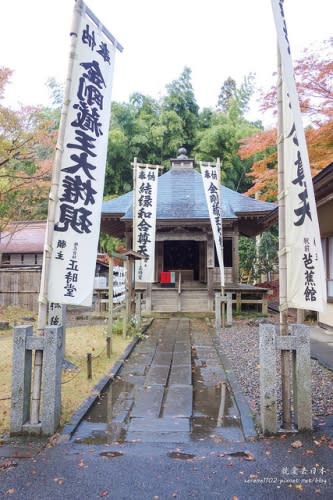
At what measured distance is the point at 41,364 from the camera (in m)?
3.84

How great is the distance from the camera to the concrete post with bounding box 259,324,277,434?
362cm

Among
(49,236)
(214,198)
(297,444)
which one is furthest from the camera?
(214,198)

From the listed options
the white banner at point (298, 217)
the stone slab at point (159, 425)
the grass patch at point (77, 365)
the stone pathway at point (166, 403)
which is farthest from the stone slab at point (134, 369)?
the white banner at point (298, 217)

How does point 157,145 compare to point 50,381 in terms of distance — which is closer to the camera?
point 50,381

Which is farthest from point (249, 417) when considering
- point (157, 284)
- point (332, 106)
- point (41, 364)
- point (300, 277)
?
point (157, 284)

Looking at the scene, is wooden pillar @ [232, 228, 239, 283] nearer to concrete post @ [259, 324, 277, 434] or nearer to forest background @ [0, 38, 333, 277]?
forest background @ [0, 38, 333, 277]

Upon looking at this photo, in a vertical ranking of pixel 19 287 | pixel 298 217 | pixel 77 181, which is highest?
pixel 77 181

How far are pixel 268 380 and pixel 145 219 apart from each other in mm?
9196

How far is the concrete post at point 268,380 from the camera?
3619 millimetres

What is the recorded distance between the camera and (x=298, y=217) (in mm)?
3852

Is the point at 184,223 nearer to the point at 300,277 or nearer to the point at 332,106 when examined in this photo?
the point at 332,106

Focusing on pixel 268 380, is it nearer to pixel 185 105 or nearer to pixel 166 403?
pixel 166 403

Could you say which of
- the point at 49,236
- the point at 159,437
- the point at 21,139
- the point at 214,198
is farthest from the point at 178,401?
the point at 21,139

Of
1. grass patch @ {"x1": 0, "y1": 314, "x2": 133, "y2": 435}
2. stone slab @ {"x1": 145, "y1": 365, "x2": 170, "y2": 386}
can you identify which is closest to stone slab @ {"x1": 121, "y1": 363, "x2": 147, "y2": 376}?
stone slab @ {"x1": 145, "y1": 365, "x2": 170, "y2": 386}
